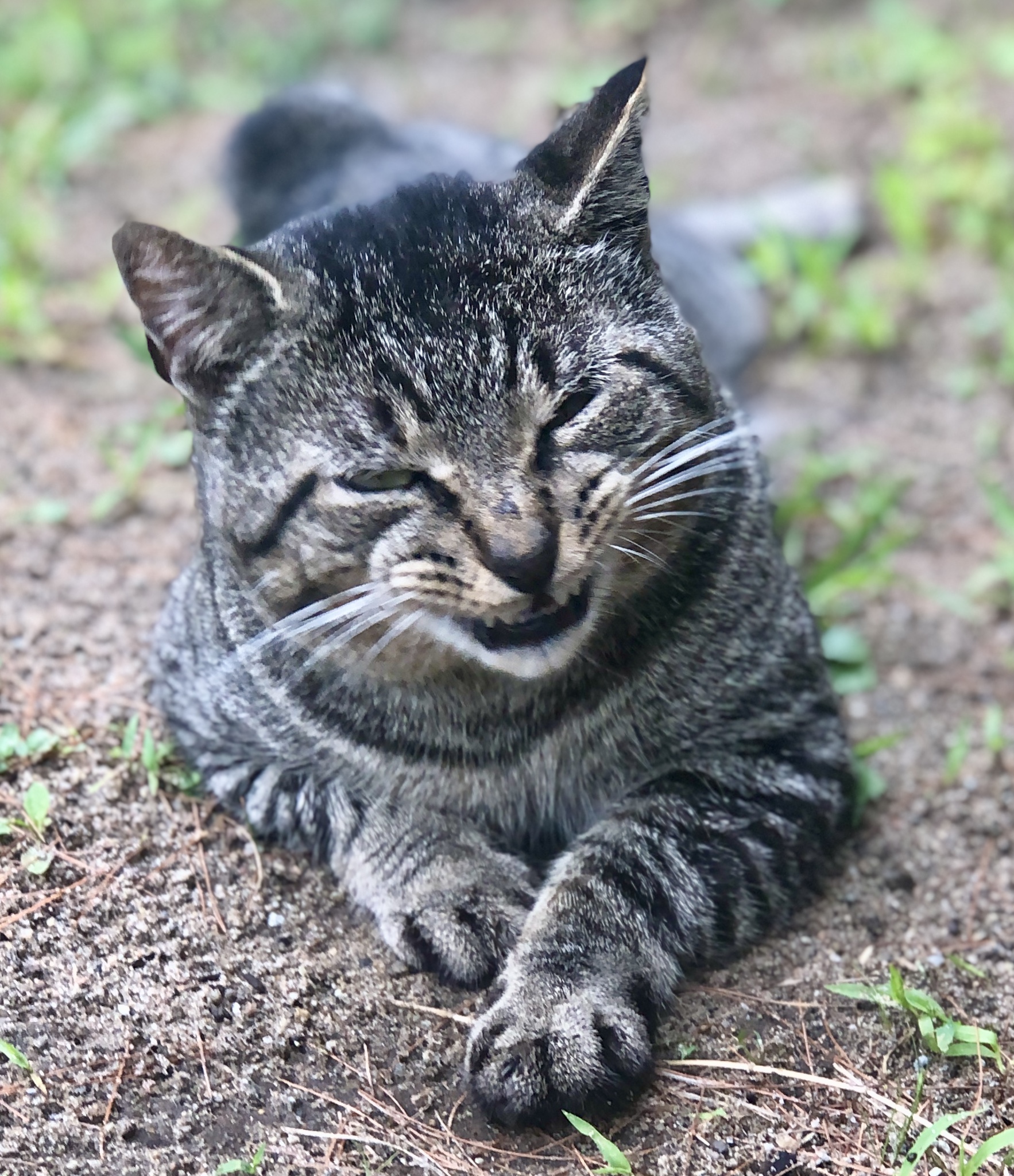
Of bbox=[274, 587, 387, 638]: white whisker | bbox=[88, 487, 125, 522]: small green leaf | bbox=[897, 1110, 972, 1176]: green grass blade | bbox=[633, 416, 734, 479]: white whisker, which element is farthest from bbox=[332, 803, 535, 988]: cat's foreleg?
bbox=[88, 487, 125, 522]: small green leaf

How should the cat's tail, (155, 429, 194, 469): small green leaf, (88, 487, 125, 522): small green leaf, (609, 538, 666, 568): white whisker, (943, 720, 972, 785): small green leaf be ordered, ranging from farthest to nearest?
the cat's tail
(155, 429, 194, 469): small green leaf
(88, 487, 125, 522): small green leaf
(943, 720, 972, 785): small green leaf
(609, 538, 666, 568): white whisker

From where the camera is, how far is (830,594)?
3.93m

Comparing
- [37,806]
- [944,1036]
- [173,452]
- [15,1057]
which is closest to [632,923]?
[944,1036]

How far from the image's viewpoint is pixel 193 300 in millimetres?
2281

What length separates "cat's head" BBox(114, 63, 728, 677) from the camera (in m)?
2.24

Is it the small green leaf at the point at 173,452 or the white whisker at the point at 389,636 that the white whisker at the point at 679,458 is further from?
the small green leaf at the point at 173,452

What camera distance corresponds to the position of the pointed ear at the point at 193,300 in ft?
7.35

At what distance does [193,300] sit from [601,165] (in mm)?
801

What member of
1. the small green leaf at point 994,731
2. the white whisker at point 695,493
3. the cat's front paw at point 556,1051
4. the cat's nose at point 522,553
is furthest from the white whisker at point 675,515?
the small green leaf at point 994,731

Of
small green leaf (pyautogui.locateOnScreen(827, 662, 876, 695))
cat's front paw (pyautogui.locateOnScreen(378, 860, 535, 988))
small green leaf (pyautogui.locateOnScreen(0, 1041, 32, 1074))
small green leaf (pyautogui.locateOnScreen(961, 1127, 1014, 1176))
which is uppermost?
small green leaf (pyautogui.locateOnScreen(0, 1041, 32, 1074))

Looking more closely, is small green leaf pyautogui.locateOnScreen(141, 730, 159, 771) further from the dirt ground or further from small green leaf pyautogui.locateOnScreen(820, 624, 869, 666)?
small green leaf pyautogui.locateOnScreen(820, 624, 869, 666)

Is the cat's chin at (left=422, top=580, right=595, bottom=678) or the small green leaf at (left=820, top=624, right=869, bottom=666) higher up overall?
the cat's chin at (left=422, top=580, right=595, bottom=678)

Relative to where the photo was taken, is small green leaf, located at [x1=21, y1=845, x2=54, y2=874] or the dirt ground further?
small green leaf, located at [x1=21, y1=845, x2=54, y2=874]

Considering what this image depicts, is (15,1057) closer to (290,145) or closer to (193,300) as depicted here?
(193,300)
